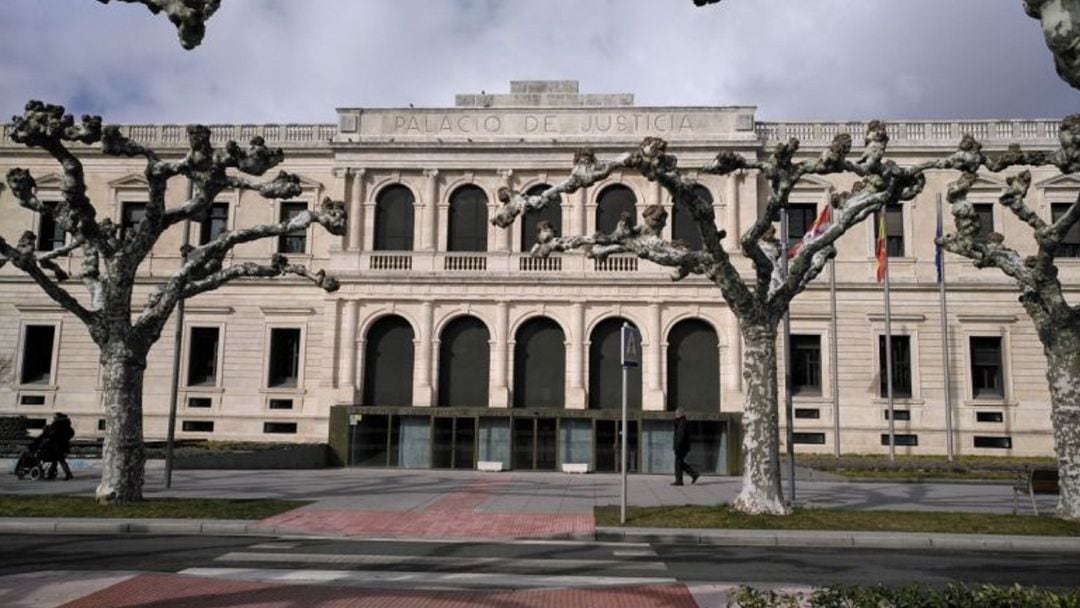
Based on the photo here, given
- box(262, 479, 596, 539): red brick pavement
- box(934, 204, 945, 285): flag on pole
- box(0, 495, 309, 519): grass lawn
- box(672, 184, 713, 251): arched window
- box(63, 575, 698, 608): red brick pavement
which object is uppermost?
box(672, 184, 713, 251): arched window

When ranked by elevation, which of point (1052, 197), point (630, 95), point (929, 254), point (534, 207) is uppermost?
point (630, 95)

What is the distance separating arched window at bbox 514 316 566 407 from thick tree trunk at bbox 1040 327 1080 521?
64.6 ft

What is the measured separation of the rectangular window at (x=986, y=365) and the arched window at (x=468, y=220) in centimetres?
2055

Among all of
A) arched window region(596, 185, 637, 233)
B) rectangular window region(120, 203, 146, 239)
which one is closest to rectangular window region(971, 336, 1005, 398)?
arched window region(596, 185, 637, 233)

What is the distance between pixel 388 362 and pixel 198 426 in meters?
8.61

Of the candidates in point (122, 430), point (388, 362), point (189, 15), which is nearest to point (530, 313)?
point (388, 362)

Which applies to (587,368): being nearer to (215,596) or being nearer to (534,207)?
(534,207)

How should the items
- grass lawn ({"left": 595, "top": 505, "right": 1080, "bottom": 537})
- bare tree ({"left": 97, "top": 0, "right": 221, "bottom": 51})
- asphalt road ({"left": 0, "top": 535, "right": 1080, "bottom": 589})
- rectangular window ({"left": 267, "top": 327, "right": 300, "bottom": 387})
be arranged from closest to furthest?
bare tree ({"left": 97, "top": 0, "right": 221, "bottom": 51}) → asphalt road ({"left": 0, "top": 535, "right": 1080, "bottom": 589}) → grass lawn ({"left": 595, "top": 505, "right": 1080, "bottom": 537}) → rectangular window ({"left": 267, "top": 327, "right": 300, "bottom": 387})

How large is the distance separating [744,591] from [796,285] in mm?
10413

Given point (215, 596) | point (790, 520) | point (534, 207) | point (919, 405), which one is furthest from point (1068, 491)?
point (919, 405)

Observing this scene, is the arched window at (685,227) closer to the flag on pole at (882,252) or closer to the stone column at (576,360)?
the stone column at (576,360)

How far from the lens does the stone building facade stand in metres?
33.8

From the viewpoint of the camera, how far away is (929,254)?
35.1 meters

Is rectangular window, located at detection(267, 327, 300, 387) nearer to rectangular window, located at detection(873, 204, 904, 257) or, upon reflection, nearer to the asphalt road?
the asphalt road
